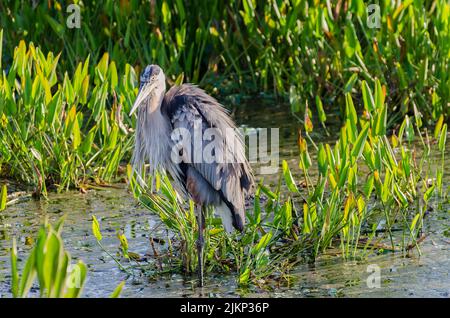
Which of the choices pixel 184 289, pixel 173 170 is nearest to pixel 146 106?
pixel 173 170

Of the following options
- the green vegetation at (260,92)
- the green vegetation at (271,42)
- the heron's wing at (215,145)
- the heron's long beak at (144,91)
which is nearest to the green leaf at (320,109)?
the green vegetation at (260,92)

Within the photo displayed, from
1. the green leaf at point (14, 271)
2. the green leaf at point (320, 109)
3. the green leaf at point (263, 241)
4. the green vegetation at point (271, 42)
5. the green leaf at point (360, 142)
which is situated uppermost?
the green vegetation at point (271, 42)

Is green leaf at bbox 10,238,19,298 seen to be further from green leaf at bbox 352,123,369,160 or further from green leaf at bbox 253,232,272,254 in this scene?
green leaf at bbox 352,123,369,160

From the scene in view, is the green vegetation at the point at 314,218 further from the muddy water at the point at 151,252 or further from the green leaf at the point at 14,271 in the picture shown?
the green leaf at the point at 14,271

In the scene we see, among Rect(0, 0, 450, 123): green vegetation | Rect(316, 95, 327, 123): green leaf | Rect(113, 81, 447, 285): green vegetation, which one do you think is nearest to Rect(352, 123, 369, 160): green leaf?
Rect(113, 81, 447, 285): green vegetation

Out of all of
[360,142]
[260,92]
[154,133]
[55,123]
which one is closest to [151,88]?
[154,133]

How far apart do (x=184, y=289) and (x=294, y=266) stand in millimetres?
621

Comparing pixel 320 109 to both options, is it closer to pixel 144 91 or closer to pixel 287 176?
pixel 287 176

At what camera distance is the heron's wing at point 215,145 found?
517cm

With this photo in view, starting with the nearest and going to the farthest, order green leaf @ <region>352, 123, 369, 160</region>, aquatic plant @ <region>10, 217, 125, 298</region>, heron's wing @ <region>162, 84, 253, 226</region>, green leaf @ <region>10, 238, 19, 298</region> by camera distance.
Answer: aquatic plant @ <region>10, 217, 125, 298</region>, green leaf @ <region>10, 238, 19, 298</region>, green leaf @ <region>352, 123, 369, 160</region>, heron's wing @ <region>162, 84, 253, 226</region>

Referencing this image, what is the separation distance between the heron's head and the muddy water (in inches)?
27.3

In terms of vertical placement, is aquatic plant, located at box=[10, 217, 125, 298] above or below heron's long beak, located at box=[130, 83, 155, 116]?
below

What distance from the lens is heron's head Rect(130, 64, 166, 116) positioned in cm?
525
